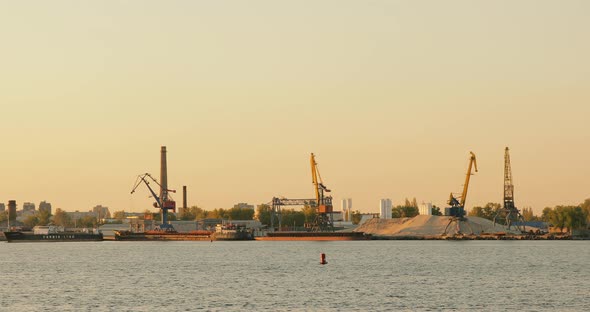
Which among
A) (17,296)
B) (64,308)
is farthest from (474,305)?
(17,296)

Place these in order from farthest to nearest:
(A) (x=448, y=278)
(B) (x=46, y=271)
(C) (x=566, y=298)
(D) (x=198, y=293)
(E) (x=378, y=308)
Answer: (B) (x=46, y=271)
(A) (x=448, y=278)
(D) (x=198, y=293)
(C) (x=566, y=298)
(E) (x=378, y=308)

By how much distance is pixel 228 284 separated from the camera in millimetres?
109250

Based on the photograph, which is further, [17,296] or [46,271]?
[46,271]

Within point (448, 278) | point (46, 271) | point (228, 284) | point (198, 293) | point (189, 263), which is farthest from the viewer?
point (189, 263)

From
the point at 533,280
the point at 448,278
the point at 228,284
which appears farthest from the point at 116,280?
the point at 533,280

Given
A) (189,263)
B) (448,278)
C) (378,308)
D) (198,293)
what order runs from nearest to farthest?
(378,308) < (198,293) < (448,278) < (189,263)

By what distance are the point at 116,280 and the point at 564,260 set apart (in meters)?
75.5

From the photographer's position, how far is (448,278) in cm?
11638

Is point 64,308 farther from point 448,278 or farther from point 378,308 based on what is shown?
point 448,278

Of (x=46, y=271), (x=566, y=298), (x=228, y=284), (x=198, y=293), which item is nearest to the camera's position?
(x=566, y=298)

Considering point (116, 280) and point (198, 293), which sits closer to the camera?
point (198, 293)

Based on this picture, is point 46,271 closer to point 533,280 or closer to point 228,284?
point 228,284

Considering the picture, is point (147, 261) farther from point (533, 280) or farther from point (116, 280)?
point (533, 280)

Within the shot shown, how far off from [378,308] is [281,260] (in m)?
81.6
